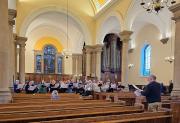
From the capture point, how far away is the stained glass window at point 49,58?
1145 inches

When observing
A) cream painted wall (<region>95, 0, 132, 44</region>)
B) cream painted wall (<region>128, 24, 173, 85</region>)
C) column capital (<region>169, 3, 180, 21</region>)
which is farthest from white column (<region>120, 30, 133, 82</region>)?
column capital (<region>169, 3, 180, 21</region>)

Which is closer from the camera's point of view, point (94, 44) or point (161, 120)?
point (161, 120)

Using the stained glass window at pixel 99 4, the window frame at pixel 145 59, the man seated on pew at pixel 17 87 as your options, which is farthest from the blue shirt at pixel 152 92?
the window frame at pixel 145 59

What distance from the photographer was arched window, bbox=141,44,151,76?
22.2m

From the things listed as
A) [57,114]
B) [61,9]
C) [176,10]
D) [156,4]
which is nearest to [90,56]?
[61,9]

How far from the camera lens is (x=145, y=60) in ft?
75.0

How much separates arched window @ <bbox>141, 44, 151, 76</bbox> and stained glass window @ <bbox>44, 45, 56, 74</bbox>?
11.4 meters

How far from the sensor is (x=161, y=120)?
4.89 metres

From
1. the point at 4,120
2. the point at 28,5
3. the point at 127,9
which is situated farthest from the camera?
the point at 28,5

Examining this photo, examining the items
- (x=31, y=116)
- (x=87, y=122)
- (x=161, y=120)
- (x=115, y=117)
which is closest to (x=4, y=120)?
(x=31, y=116)

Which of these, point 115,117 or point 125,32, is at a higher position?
point 125,32

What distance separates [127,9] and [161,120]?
41.4ft

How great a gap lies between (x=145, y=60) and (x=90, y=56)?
5.46 metres

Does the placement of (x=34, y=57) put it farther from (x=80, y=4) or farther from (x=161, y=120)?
(x=161, y=120)
